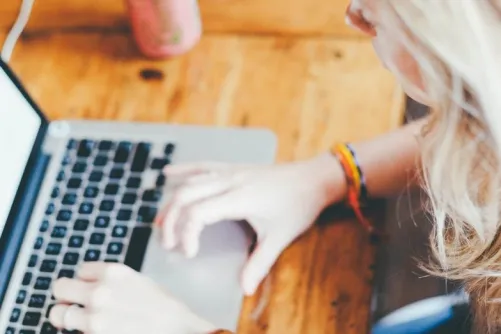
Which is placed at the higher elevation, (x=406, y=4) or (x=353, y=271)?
Result: (x=406, y=4)

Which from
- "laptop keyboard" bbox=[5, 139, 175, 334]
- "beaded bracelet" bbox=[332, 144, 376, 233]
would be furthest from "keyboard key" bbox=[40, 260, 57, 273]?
"beaded bracelet" bbox=[332, 144, 376, 233]

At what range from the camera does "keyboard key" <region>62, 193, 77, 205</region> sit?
0.80 m

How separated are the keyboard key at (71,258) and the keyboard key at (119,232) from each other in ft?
0.15

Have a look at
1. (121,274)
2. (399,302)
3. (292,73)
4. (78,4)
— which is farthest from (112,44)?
(399,302)

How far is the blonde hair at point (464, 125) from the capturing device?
0.48 metres

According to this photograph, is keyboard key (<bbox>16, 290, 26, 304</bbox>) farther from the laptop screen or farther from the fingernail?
the fingernail

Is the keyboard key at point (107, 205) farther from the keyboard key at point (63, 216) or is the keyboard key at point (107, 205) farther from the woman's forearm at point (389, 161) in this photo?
the woman's forearm at point (389, 161)

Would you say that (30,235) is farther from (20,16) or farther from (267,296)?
(20,16)

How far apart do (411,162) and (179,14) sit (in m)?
0.34

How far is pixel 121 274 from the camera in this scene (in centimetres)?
72

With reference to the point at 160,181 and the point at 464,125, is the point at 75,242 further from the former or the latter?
the point at 464,125

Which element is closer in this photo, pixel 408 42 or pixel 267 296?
pixel 408 42

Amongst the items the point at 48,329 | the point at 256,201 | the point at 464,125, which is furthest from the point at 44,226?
the point at 464,125

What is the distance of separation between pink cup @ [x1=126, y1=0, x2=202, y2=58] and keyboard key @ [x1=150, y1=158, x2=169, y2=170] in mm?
175
